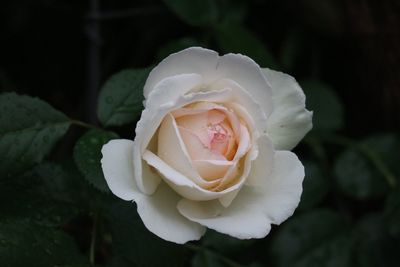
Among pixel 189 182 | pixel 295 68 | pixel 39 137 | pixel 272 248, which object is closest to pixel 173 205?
pixel 189 182

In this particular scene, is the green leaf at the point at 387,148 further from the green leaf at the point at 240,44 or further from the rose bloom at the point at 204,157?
the rose bloom at the point at 204,157

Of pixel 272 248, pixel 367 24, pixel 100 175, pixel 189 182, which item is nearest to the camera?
pixel 189 182

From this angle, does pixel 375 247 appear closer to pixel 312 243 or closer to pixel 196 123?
pixel 312 243

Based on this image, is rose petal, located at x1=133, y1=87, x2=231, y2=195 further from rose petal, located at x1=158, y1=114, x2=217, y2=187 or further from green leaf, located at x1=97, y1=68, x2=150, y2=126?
green leaf, located at x1=97, y1=68, x2=150, y2=126

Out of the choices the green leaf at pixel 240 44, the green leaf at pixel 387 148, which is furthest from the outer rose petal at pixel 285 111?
the green leaf at pixel 387 148

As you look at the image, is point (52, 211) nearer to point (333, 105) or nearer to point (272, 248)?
point (272, 248)

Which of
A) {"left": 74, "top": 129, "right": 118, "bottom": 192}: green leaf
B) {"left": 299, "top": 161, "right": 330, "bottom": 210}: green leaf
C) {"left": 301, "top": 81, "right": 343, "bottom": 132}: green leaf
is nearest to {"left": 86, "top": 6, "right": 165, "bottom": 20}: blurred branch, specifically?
{"left": 301, "top": 81, "right": 343, "bottom": 132}: green leaf

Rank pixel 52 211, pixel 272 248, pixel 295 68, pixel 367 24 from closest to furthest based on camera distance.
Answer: pixel 52 211
pixel 272 248
pixel 367 24
pixel 295 68
